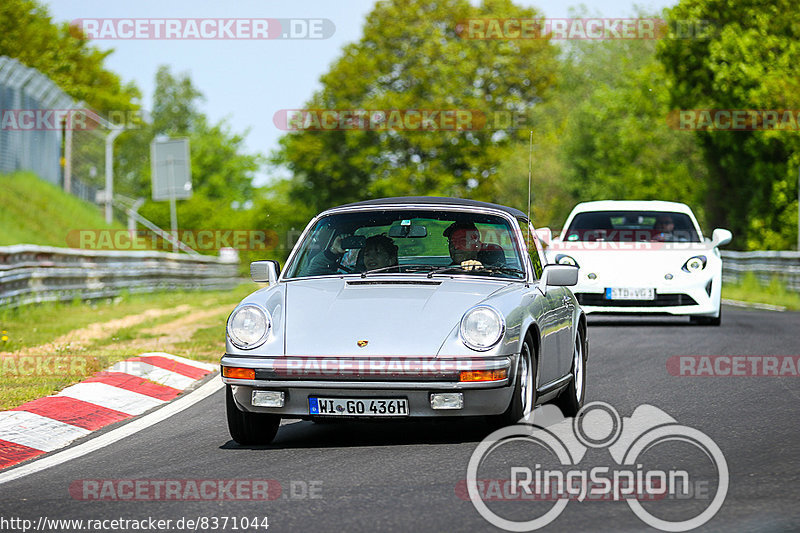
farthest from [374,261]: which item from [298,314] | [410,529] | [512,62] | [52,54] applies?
[512,62]

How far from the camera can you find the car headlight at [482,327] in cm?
745

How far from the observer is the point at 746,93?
39125mm

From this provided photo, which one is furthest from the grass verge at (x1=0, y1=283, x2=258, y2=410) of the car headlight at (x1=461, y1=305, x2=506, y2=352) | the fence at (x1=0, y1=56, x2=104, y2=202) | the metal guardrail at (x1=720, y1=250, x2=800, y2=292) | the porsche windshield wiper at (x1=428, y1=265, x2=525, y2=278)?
the metal guardrail at (x1=720, y1=250, x2=800, y2=292)

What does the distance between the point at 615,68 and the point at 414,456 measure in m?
61.4

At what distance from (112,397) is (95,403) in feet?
1.26

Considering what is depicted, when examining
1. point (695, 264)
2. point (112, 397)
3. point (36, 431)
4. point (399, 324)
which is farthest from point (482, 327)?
point (695, 264)

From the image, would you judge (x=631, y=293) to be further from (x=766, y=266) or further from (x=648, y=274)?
(x=766, y=266)

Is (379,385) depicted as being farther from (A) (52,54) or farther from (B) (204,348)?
(A) (52,54)

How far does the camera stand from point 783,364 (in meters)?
12.3

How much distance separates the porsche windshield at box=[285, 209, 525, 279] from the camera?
865 centimetres

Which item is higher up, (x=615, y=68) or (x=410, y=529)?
(x=615, y=68)

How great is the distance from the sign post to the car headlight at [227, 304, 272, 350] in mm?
56959

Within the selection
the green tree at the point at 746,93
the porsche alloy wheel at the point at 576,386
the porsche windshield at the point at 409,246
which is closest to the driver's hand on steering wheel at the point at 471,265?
the porsche windshield at the point at 409,246

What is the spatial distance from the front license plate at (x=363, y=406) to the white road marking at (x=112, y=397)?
261cm
